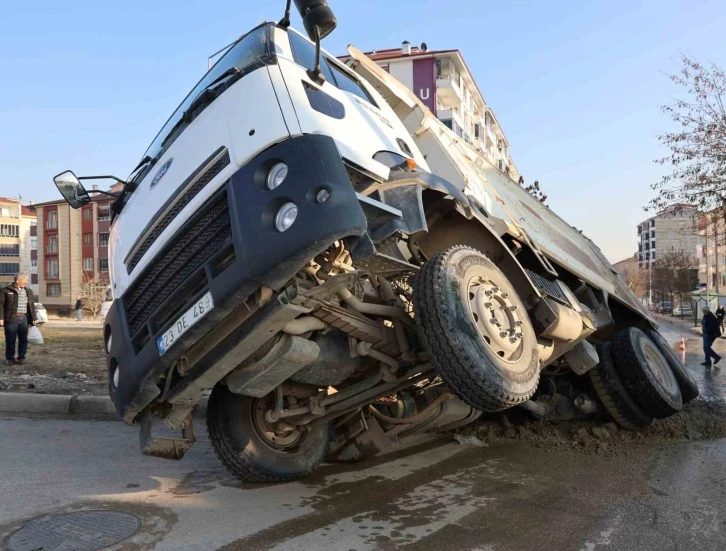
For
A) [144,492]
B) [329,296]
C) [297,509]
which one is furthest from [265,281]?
[144,492]

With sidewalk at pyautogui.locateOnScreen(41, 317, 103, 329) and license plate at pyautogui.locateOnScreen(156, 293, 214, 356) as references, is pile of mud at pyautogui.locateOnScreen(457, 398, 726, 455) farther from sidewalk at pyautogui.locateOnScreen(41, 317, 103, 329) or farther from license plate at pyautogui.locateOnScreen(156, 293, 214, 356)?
sidewalk at pyautogui.locateOnScreen(41, 317, 103, 329)

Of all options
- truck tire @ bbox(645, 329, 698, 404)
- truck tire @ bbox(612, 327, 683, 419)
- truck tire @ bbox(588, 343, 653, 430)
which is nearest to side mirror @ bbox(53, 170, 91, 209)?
truck tire @ bbox(588, 343, 653, 430)

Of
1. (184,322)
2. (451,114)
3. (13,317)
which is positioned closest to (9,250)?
(451,114)

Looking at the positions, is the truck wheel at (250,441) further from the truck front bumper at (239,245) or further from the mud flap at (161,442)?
the truck front bumper at (239,245)

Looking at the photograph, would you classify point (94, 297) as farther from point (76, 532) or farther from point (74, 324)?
point (76, 532)

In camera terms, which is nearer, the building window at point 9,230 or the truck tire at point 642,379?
the truck tire at point 642,379

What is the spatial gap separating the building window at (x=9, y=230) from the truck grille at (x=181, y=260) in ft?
303

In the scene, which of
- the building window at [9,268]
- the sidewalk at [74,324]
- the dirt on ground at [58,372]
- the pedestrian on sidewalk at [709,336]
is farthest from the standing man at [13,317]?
the building window at [9,268]

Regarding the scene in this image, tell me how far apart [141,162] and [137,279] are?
1264mm

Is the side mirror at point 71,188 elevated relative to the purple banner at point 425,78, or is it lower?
lower

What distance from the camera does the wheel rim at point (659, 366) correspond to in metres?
5.96

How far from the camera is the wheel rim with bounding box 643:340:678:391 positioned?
5.96 meters

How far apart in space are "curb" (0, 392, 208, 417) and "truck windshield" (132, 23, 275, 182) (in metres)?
3.53

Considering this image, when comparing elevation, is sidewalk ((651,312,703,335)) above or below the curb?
below
